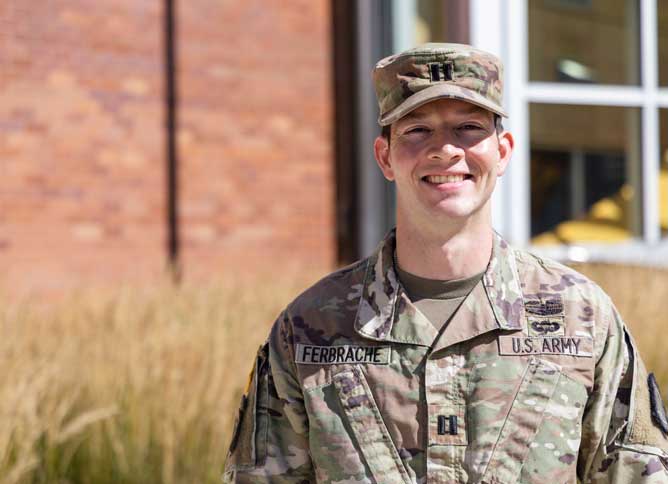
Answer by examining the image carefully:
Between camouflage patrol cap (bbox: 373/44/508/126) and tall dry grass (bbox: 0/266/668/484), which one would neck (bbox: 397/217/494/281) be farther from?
tall dry grass (bbox: 0/266/668/484)

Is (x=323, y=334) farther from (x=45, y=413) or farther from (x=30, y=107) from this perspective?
(x=30, y=107)

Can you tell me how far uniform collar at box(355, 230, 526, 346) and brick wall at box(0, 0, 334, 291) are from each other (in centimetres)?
486

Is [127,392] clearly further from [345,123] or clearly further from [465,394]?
[345,123]

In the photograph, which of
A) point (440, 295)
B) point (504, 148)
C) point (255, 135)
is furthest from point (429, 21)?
point (440, 295)

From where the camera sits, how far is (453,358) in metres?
1.75

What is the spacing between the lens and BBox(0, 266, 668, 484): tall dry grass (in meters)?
3.32

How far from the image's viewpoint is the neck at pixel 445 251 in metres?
1.75

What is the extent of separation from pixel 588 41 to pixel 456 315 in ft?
18.6

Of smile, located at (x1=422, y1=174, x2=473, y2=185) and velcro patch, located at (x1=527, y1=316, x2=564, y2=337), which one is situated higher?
smile, located at (x1=422, y1=174, x2=473, y2=185)

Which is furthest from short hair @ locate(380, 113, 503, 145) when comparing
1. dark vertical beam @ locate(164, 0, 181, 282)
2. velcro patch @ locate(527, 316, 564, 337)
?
dark vertical beam @ locate(164, 0, 181, 282)

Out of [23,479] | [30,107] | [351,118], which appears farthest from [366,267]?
[351,118]

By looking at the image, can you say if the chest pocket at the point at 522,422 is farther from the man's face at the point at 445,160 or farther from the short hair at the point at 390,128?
the short hair at the point at 390,128

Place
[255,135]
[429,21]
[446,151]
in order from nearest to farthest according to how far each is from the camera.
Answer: [446,151]
[429,21]
[255,135]

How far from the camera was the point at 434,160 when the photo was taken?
1.70 metres
